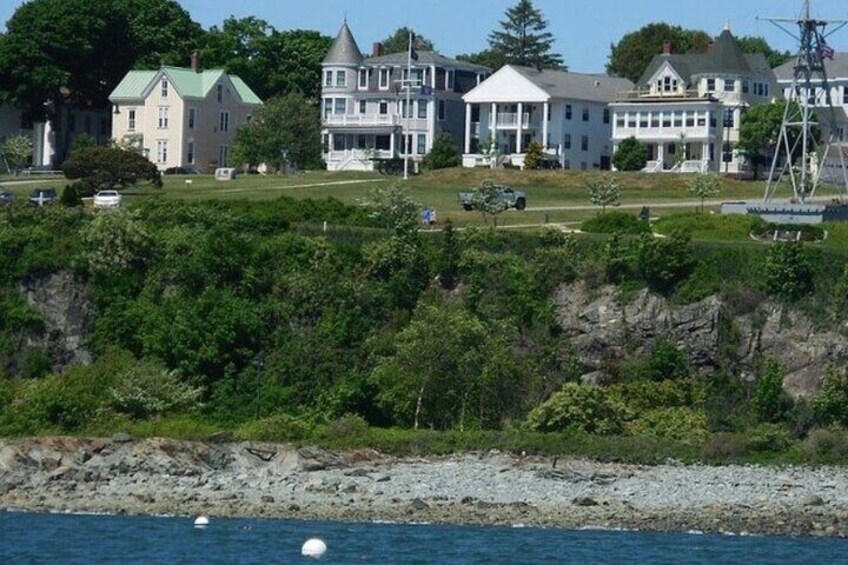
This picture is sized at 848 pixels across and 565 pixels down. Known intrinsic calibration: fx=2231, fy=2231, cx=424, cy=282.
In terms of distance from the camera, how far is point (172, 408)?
59656 millimetres

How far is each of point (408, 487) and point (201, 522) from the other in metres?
5.67

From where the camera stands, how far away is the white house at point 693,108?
344 feet

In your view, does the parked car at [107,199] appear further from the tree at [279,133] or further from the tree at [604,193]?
the tree at [279,133]

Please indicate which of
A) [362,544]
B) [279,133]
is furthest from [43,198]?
[362,544]

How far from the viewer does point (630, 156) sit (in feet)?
334

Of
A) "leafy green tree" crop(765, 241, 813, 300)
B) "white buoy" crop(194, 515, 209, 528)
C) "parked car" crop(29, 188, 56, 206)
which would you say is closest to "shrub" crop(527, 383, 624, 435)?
"leafy green tree" crop(765, 241, 813, 300)

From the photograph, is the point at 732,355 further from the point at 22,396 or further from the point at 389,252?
the point at 22,396

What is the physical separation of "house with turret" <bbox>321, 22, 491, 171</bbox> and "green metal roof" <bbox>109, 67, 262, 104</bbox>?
6.11 m

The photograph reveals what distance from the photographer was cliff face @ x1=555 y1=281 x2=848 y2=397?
61.3 metres

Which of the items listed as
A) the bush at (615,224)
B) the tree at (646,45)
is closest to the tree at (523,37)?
the tree at (646,45)

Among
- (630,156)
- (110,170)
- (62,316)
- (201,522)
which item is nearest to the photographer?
(201,522)

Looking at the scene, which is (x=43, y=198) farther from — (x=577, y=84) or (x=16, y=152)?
(x=577, y=84)

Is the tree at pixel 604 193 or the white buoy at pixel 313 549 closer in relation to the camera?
the white buoy at pixel 313 549

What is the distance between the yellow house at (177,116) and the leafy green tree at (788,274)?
4782cm
